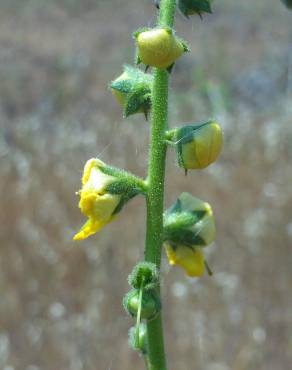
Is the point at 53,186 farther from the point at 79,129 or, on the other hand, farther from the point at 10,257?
the point at 79,129

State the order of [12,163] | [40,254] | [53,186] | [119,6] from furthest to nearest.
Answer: [119,6], [12,163], [53,186], [40,254]

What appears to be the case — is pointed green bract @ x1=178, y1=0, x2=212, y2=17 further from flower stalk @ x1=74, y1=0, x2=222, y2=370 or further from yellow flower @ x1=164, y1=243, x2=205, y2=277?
yellow flower @ x1=164, y1=243, x2=205, y2=277

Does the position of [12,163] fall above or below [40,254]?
above

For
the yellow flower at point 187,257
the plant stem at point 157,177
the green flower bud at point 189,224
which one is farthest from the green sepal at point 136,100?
the yellow flower at point 187,257

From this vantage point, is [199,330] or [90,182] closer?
[90,182]

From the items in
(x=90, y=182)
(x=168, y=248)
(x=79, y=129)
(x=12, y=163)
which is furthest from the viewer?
(x=79, y=129)

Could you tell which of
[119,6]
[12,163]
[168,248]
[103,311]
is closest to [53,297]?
[103,311]

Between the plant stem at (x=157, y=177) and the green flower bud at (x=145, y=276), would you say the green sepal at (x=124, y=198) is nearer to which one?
the plant stem at (x=157, y=177)
